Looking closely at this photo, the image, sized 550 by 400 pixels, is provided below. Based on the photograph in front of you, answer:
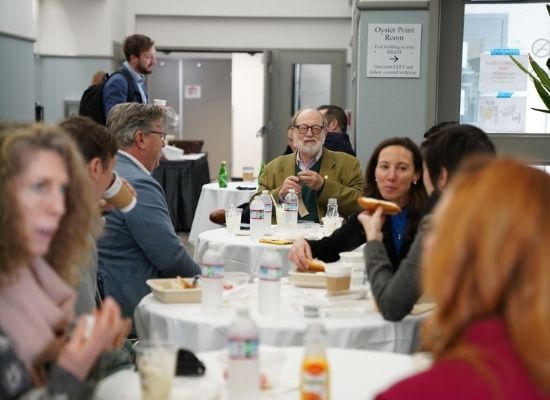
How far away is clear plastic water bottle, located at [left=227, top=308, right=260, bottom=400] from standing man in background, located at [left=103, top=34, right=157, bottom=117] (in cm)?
459

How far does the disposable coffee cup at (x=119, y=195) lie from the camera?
297 cm

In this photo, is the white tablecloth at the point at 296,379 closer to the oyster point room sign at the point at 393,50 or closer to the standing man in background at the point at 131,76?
the standing man in background at the point at 131,76

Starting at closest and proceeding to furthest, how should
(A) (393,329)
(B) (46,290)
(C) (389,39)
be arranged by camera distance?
(B) (46,290) → (A) (393,329) → (C) (389,39)

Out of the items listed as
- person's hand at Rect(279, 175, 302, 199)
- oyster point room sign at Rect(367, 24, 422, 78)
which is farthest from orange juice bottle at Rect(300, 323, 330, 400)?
oyster point room sign at Rect(367, 24, 422, 78)

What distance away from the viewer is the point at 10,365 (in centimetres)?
160

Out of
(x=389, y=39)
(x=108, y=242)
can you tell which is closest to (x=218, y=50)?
(x=389, y=39)

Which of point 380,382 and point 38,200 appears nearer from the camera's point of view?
point 38,200

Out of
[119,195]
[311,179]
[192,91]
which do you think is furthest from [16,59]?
[192,91]

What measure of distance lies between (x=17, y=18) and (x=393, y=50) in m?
4.13

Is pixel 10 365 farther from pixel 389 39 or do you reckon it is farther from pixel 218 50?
pixel 218 50

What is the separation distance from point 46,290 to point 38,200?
246mm

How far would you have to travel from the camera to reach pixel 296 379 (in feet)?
6.52

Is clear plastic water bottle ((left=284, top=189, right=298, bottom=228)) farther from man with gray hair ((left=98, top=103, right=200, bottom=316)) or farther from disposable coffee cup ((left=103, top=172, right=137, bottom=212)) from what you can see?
disposable coffee cup ((left=103, top=172, right=137, bottom=212))

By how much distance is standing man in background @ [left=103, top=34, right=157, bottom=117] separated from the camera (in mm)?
6211
